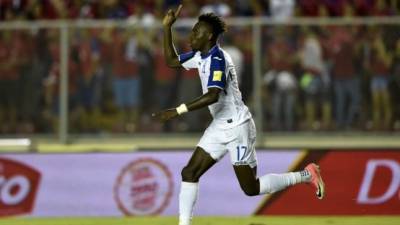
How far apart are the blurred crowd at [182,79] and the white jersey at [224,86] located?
3374mm

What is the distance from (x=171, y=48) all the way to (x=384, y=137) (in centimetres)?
431

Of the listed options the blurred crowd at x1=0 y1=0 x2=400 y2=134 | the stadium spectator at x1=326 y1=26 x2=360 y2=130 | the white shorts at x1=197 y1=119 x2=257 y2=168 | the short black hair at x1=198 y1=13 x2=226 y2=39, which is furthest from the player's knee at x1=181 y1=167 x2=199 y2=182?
the stadium spectator at x1=326 y1=26 x2=360 y2=130

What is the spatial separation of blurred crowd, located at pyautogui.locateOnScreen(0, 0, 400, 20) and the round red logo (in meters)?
3.16

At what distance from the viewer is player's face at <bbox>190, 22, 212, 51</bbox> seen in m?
8.51

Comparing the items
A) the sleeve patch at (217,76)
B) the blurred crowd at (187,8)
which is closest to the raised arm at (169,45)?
the sleeve patch at (217,76)

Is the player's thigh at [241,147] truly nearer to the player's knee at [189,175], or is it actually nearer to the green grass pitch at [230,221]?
the player's knee at [189,175]

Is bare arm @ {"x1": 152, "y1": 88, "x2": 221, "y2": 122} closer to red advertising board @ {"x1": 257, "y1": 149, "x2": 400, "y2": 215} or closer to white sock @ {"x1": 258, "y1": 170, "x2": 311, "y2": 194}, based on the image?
white sock @ {"x1": 258, "y1": 170, "x2": 311, "y2": 194}

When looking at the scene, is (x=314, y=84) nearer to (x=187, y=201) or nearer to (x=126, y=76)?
(x=126, y=76)

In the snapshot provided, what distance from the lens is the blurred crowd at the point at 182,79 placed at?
481 inches

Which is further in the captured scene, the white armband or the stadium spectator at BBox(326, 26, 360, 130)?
the stadium spectator at BBox(326, 26, 360, 130)

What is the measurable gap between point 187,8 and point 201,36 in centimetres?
601

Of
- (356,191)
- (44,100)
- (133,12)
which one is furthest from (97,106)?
(356,191)

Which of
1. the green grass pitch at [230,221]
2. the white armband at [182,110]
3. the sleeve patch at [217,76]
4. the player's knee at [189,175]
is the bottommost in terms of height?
the green grass pitch at [230,221]

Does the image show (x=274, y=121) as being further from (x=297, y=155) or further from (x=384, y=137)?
(x=384, y=137)
